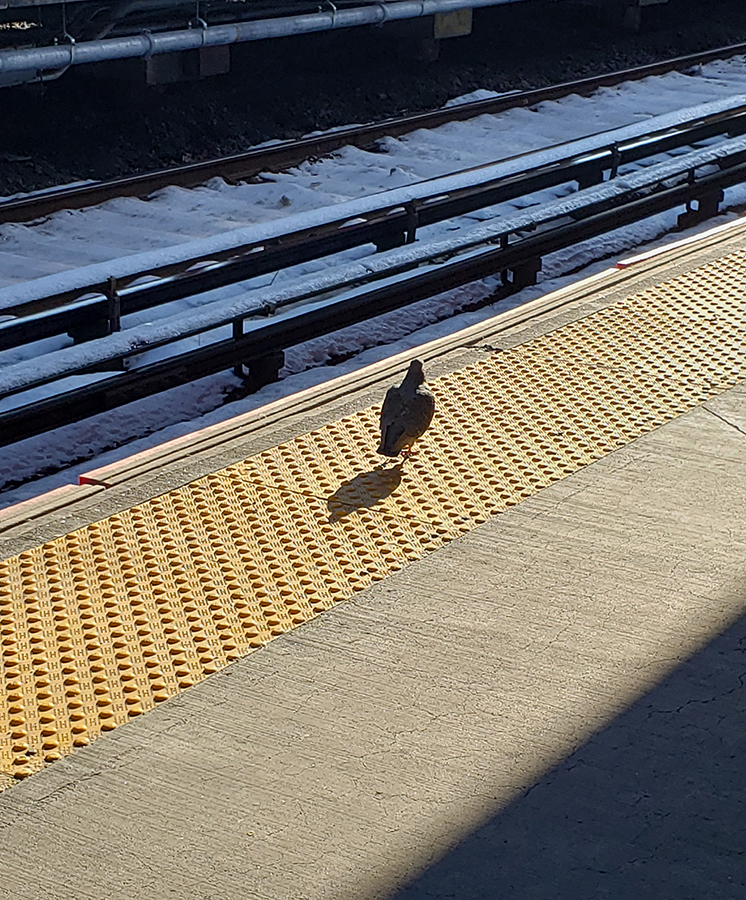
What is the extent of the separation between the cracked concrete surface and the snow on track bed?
2873 mm

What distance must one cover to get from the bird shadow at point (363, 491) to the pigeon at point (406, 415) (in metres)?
0.09

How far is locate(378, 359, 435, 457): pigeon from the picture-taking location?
17.8 ft

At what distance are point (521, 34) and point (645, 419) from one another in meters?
16.2

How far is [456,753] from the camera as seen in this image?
375 cm

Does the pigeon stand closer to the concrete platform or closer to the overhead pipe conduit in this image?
the concrete platform

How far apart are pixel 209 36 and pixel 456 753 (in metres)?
12.3

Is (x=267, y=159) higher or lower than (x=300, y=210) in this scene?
higher

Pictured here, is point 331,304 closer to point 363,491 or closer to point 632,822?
point 363,491

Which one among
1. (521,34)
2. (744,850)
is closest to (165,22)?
(521,34)

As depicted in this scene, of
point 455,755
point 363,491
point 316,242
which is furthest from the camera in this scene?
point 316,242

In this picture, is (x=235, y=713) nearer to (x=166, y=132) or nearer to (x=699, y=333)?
(x=699, y=333)

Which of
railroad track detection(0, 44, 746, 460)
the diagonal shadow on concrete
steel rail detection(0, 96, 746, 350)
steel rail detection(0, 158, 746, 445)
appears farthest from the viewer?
steel rail detection(0, 96, 746, 350)

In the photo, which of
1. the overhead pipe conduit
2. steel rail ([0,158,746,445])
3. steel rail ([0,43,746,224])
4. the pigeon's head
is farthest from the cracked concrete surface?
the overhead pipe conduit

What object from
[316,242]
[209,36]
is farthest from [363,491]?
[209,36]
